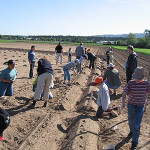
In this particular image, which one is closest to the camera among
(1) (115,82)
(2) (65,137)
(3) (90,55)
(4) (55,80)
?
(2) (65,137)

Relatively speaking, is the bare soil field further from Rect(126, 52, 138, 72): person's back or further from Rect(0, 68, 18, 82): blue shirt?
Rect(126, 52, 138, 72): person's back

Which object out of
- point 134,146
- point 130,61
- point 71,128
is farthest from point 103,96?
point 130,61

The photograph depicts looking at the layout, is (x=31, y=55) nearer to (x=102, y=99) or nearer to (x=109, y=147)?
(x=102, y=99)

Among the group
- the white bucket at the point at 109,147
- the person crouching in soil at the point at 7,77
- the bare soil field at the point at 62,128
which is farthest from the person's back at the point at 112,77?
the white bucket at the point at 109,147

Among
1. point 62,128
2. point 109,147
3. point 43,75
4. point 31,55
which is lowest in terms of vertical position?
point 62,128

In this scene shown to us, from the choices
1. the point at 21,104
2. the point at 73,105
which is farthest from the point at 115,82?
the point at 21,104

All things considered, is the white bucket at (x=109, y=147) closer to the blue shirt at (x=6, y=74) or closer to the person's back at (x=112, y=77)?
the person's back at (x=112, y=77)

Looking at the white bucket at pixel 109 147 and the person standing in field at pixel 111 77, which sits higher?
the person standing in field at pixel 111 77

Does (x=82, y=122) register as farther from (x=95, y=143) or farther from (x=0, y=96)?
(x=0, y=96)

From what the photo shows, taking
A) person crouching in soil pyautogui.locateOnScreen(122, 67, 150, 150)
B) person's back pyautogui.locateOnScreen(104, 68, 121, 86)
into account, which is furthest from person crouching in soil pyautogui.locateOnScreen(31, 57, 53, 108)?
person crouching in soil pyautogui.locateOnScreen(122, 67, 150, 150)

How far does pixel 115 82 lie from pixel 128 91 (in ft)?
13.4

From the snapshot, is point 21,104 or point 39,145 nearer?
point 39,145

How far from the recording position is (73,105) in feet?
25.7

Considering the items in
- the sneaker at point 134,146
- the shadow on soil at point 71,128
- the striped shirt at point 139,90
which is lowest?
the shadow on soil at point 71,128
